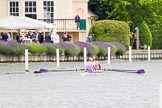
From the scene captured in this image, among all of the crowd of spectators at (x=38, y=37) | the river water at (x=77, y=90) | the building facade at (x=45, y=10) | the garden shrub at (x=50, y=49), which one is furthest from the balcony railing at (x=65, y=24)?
the river water at (x=77, y=90)

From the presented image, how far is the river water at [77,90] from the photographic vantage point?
794 inches

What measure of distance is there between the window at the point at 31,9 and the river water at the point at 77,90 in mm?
23721

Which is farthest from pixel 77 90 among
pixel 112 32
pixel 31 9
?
pixel 31 9

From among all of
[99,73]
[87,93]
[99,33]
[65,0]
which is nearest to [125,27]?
[99,33]

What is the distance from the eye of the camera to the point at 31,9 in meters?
60.9

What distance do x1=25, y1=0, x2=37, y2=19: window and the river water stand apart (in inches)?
934

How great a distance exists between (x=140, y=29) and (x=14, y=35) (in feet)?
46.1

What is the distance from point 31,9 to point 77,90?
119 feet

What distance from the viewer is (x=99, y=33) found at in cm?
5753

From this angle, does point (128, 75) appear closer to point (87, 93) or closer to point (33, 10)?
point (87, 93)

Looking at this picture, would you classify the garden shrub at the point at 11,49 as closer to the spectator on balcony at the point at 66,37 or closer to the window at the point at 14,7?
the spectator on balcony at the point at 66,37

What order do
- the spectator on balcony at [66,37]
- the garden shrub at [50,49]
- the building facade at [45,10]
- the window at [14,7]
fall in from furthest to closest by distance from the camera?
the window at [14,7], the building facade at [45,10], the spectator on balcony at [66,37], the garden shrub at [50,49]

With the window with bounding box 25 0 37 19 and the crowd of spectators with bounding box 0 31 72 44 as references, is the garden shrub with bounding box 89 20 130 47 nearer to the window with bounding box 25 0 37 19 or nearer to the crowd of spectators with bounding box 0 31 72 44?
the crowd of spectators with bounding box 0 31 72 44

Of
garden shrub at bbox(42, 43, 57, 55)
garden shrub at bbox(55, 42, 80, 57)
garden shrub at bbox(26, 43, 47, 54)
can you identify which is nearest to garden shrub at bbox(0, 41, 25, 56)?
garden shrub at bbox(26, 43, 47, 54)
